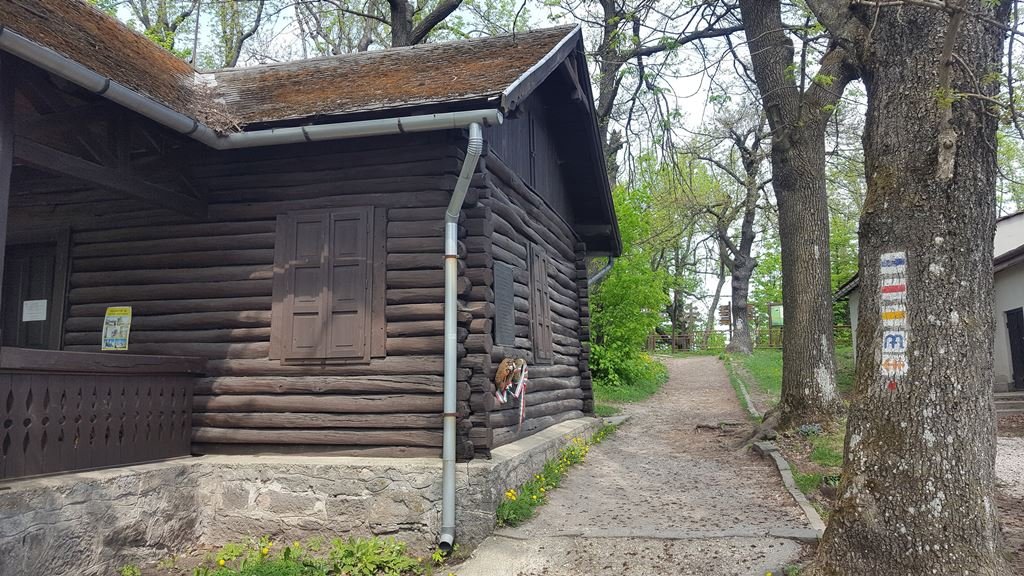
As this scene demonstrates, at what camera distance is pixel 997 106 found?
4.42m

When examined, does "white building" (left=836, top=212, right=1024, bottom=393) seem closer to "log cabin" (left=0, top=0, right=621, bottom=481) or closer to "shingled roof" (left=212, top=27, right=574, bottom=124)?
"shingled roof" (left=212, top=27, right=574, bottom=124)

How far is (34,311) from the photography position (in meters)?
8.17

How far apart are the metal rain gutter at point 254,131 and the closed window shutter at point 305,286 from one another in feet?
3.25

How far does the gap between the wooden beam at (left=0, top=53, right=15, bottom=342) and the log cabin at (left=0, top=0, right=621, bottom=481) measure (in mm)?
150

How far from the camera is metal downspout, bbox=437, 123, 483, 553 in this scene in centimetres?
646

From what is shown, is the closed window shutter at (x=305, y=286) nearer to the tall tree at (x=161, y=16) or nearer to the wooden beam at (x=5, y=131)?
the wooden beam at (x=5, y=131)

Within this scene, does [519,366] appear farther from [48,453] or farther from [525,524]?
[48,453]

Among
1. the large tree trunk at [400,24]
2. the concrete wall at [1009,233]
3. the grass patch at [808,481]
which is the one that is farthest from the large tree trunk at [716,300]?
the grass patch at [808,481]

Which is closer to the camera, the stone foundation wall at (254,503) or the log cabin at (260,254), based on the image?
the stone foundation wall at (254,503)

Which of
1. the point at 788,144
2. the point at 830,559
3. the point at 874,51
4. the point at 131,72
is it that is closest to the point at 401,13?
the point at 788,144

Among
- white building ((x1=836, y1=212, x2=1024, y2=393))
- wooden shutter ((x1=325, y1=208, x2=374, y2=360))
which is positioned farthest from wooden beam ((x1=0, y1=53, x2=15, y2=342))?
white building ((x1=836, y1=212, x2=1024, y2=393))

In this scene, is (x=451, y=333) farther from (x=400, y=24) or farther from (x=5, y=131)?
(x=400, y=24)

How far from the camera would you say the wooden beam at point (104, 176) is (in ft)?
18.6

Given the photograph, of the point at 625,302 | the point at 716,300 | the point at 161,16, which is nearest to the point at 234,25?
the point at 161,16
